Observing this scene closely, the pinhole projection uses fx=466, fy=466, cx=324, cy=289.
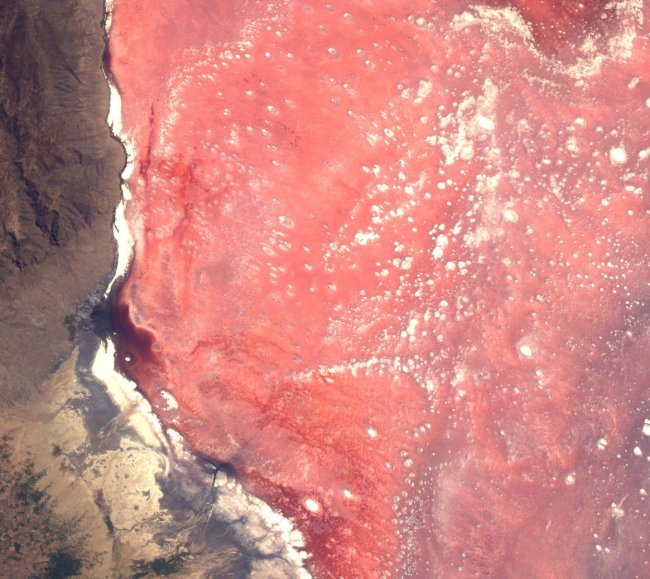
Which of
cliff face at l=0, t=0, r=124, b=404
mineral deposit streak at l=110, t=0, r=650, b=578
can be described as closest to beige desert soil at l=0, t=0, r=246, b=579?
cliff face at l=0, t=0, r=124, b=404

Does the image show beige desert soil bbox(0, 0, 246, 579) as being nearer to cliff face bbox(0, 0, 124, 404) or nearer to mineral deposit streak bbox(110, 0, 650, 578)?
cliff face bbox(0, 0, 124, 404)

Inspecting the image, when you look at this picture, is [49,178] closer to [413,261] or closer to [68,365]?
[68,365]

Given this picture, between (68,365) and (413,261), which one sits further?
(68,365)

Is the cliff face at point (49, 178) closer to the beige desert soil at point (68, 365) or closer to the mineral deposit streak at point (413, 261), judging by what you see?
the beige desert soil at point (68, 365)

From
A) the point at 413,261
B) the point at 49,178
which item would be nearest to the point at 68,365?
the point at 49,178

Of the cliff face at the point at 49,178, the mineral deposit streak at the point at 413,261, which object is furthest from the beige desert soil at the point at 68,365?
the mineral deposit streak at the point at 413,261
